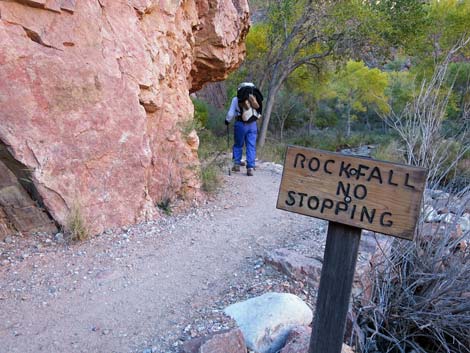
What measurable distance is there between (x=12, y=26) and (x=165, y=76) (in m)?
2.30

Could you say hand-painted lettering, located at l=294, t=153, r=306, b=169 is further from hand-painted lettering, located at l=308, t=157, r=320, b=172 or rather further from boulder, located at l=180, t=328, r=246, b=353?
boulder, located at l=180, t=328, r=246, b=353

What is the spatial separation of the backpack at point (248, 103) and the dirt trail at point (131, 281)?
10.3ft

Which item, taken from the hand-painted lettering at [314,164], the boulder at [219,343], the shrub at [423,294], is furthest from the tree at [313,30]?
the hand-painted lettering at [314,164]

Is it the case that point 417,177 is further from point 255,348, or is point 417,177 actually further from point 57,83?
point 57,83

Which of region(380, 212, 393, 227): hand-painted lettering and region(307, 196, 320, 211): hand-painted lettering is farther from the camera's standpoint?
region(307, 196, 320, 211): hand-painted lettering

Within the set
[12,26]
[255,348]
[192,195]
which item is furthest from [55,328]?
[192,195]

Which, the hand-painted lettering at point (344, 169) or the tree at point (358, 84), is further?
the tree at point (358, 84)

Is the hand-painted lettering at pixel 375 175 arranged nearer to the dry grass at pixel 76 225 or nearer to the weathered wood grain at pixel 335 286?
the weathered wood grain at pixel 335 286

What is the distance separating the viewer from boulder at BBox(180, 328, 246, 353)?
2666 mm

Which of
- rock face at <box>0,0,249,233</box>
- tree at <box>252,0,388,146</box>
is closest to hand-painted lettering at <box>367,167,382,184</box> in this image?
rock face at <box>0,0,249,233</box>

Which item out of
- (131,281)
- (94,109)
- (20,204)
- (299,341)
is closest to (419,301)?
(299,341)

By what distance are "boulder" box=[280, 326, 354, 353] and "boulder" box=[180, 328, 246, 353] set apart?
27 centimetres

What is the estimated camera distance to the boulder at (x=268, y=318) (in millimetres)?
2914

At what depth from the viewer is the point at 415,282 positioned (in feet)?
10.5
